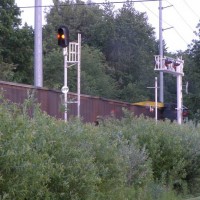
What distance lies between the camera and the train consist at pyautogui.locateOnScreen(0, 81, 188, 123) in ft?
76.6

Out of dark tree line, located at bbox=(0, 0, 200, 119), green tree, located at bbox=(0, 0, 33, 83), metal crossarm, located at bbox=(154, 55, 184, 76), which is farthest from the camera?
dark tree line, located at bbox=(0, 0, 200, 119)

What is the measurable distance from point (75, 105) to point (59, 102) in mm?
2088

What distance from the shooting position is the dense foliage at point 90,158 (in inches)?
391

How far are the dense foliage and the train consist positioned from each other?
93.4 inches

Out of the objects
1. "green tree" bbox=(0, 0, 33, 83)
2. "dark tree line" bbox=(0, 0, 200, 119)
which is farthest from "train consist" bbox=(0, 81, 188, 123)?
"dark tree line" bbox=(0, 0, 200, 119)

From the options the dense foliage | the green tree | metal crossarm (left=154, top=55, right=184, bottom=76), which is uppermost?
the green tree

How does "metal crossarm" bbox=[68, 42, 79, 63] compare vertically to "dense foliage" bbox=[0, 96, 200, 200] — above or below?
above

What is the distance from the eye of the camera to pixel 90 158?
12.6 metres

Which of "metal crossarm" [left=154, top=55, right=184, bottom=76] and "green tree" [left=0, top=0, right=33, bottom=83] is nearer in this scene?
"metal crossarm" [left=154, top=55, right=184, bottom=76]

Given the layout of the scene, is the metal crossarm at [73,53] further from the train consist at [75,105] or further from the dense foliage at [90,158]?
the dense foliage at [90,158]

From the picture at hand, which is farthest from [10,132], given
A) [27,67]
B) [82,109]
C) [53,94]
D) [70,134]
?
[27,67]

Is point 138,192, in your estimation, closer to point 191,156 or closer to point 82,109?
point 191,156

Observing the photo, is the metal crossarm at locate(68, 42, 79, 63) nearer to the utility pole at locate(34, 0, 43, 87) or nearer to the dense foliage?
the utility pole at locate(34, 0, 43, 87)

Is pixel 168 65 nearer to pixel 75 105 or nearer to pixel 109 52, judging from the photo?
pixel 75 105
